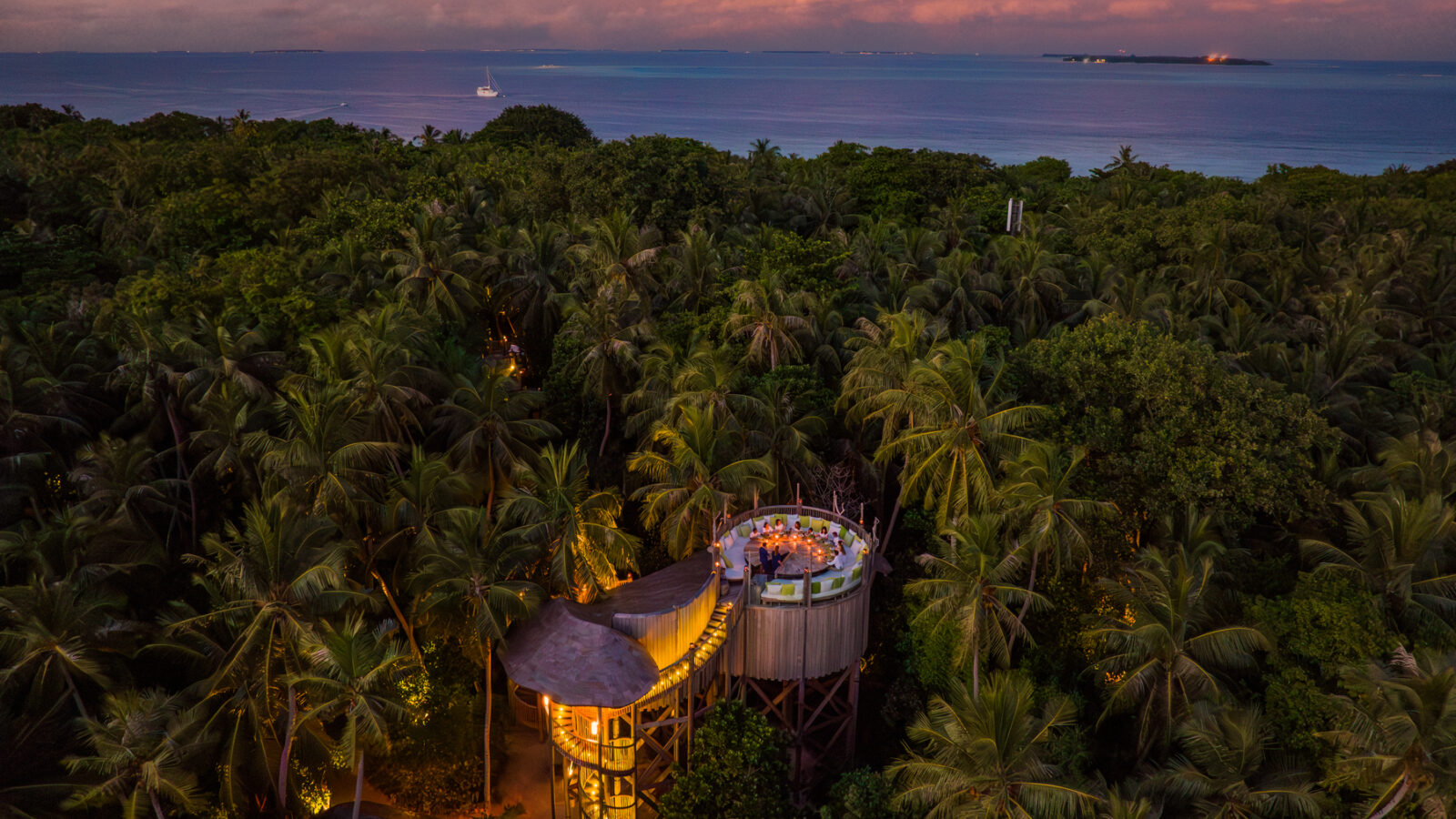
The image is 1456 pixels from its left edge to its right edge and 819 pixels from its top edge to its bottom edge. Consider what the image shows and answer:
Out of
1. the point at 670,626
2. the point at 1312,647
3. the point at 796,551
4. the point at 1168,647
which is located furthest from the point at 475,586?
the point at 1312,647

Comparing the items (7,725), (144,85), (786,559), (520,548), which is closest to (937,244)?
(786,559)

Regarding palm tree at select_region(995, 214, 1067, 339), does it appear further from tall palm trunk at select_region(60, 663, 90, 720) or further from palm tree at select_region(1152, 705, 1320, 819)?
tall palm trunk at select_region(60, 663, 90, 720)

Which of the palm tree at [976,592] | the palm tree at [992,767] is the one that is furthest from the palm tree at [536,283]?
the palm tree at [992,767]

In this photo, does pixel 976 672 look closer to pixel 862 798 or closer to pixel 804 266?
pixel 862 798

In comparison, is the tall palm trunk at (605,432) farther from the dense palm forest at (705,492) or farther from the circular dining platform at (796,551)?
the circular dining platform at (796,551)

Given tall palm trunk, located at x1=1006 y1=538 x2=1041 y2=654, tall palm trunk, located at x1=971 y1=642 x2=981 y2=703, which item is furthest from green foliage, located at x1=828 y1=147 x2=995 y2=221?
tall palm trunk, located at x1=971 y1=642 x2=981 y2=703
